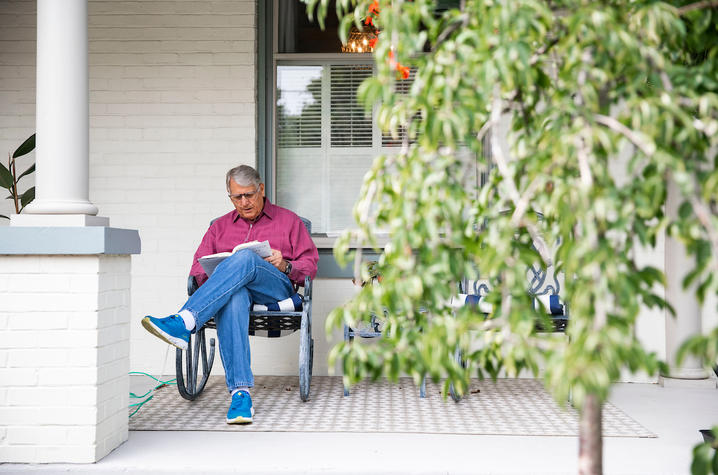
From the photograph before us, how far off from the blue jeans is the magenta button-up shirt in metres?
0.36

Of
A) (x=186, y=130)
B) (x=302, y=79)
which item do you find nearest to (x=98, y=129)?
(x=186, y=130)

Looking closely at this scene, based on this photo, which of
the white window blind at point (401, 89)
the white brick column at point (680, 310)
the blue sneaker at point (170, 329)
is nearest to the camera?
the blue sneaker at point (170, 329)

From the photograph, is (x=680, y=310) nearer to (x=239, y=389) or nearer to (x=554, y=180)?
(x=239, y=389)

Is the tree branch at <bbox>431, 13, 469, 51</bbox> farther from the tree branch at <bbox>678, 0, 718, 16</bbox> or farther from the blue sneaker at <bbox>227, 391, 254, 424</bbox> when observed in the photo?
the blue sneaker at <bbox>227, 391, 254, 424</bbox>

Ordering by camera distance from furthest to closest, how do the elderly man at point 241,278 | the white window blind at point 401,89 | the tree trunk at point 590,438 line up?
1. the white window blind at point 401,89
2. the elderly man at point 241,278
3. the tree trunk at point 590,438

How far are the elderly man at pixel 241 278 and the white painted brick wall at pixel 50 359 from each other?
0.43m

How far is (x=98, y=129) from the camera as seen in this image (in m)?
4.20

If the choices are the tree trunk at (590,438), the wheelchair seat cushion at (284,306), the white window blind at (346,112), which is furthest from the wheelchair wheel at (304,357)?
the tree trunk at (590,438)

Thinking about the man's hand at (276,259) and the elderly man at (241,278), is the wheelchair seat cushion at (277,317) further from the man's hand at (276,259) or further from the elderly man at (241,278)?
the man's hand at (276,259)

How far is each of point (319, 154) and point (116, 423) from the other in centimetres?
218

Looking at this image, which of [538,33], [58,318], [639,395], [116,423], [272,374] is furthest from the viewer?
[272,374]

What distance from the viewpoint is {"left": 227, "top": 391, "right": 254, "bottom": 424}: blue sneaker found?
287cm

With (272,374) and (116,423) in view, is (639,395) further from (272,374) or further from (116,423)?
(116,423)

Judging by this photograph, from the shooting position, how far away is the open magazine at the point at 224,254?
10.6ft
